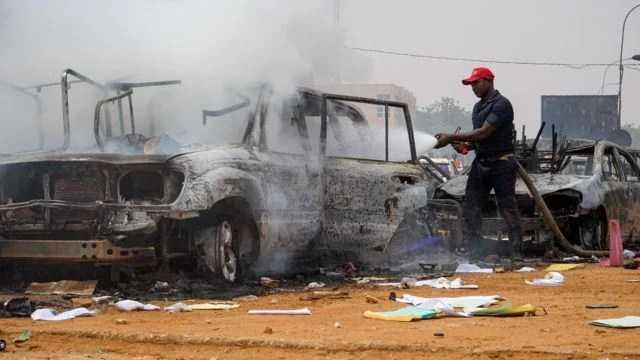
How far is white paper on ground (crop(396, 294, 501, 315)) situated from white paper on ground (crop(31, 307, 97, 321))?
2084mm

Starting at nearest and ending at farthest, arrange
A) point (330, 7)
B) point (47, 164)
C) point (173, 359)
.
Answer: point (173, 359) → point (47, 164) → point (330, 7)

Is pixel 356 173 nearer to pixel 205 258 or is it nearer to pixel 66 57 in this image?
pixel 205 258

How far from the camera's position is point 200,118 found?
809 centimetres

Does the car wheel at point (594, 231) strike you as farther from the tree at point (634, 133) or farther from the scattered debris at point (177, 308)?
the tree at point (634, 133)

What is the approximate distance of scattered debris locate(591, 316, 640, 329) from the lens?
5.08 metres

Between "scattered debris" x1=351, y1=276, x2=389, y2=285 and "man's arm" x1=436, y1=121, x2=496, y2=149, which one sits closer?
"scattered debris" x1=351, y1=276, x2=389, y2=285

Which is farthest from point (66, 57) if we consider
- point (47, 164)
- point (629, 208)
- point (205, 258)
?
point (629, 208)

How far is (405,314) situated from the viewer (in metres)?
5.56

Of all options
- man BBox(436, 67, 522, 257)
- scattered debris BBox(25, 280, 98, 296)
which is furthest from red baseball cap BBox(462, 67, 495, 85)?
scattered debris BBox(25, 280, 98, 296)

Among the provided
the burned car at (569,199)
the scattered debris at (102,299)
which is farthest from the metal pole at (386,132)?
the scattered debris at (102,299)

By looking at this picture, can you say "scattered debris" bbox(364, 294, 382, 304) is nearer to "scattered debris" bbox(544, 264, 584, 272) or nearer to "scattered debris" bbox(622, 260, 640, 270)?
"scattered debris" bbox(544, 264, 584, 272)

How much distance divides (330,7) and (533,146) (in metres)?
2.75

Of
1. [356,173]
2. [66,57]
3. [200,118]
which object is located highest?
[66,57]

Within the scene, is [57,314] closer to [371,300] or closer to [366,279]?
[371,300]
